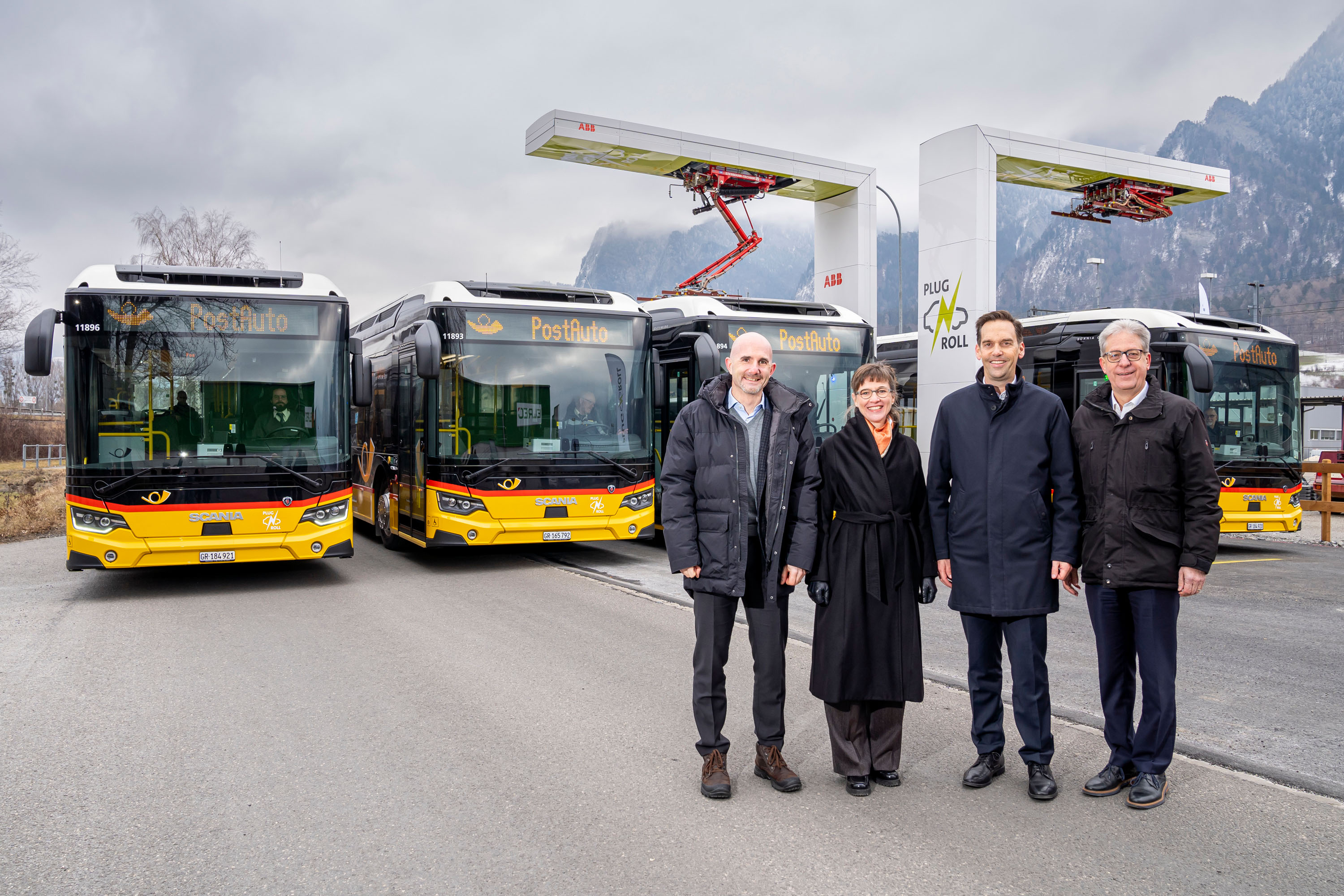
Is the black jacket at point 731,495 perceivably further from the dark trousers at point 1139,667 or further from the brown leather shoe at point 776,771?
the dark trousers at point 1139,667

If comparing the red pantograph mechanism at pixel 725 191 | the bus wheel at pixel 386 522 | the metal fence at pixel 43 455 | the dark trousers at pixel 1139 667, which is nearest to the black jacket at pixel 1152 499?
the dark trousers at pixel 1139 667

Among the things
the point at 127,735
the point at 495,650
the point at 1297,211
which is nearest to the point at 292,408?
the point at 495,650

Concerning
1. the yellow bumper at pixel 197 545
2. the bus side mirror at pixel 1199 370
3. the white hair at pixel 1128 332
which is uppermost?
the bus side mirror at pixel 1199 370

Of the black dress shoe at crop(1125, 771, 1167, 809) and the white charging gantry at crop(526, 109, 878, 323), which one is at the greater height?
the white charging gantry at crop(526, 109, 878, 323)

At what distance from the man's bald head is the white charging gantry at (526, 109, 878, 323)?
11.9 meters

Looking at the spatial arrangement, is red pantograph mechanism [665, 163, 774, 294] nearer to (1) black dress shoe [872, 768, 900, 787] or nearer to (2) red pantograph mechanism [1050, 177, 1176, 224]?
(2) red pantograph mechanism [1050, 177, 1176, 224]

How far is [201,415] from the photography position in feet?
31.3

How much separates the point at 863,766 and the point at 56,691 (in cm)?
494

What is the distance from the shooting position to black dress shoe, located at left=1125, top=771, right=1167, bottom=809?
4.06m

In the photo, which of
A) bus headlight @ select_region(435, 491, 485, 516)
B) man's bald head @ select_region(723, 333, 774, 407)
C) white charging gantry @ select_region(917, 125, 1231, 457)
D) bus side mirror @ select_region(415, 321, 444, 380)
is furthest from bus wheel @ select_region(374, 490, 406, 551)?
man's bald head @ select_region(723, 333, 774, 407)

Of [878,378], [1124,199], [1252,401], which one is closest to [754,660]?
[878,378]

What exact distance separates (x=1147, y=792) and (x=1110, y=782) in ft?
0.55

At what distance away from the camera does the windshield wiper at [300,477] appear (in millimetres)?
9742

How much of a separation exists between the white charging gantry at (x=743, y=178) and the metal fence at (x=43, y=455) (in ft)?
111
